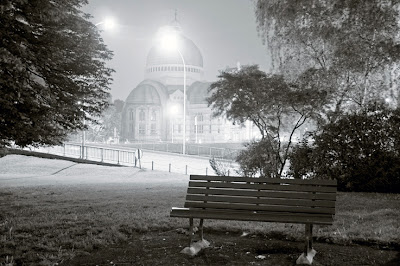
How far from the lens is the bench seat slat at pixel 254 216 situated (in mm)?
5547

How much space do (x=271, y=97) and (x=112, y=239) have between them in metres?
9.46

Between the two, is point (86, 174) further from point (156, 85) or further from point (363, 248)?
point (156, 85)

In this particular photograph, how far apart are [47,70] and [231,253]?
23.3ft

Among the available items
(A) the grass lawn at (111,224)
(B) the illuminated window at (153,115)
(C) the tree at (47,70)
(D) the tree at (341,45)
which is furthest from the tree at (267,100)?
(B) the illuminated window at (153,115)

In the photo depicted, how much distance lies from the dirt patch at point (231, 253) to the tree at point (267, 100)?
8627 millimetres

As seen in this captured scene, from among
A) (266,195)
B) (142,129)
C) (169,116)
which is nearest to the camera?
(266,195)

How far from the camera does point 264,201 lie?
20.1ft

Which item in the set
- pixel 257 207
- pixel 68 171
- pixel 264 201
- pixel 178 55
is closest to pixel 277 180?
pixel 264 201

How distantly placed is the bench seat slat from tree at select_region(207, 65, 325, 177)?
9.19 m

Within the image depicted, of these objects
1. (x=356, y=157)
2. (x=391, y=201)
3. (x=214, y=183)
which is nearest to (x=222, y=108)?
(x=356, y=157)

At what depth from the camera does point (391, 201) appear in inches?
436

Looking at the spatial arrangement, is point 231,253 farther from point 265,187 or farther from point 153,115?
point 153,115

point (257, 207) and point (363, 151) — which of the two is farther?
point (363, 151)

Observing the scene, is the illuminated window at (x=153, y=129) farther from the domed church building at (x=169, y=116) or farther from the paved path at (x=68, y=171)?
the paved path at (x=68, y=171)
